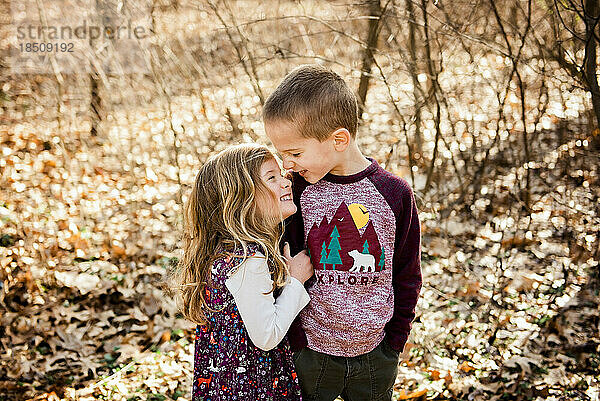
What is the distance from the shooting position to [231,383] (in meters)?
2.43

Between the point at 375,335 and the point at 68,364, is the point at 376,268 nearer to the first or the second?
the point at 375,335

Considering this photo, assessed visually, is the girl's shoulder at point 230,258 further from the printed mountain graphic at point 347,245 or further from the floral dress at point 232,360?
the printed mountain graphic at point 347,245

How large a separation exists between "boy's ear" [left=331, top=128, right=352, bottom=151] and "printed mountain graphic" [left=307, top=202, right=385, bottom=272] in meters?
0.21

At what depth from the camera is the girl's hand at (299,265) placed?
2426 millimetres

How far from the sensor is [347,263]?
2.39 metres

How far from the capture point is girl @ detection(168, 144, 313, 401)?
7.62ft

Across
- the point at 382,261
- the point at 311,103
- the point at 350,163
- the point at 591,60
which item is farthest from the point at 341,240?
the point at 591,60

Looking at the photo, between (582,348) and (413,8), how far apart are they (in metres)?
2.81

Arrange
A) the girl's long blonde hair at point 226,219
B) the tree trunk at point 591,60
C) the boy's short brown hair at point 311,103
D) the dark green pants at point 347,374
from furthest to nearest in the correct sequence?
the tree trunk at point 591,60 → the dark green pants at point 347,374 → the girl's long blonde hair at point 226,219 → the boy's short brown hair at point 311,103

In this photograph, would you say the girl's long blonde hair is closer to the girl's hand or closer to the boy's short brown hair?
the girl's hand

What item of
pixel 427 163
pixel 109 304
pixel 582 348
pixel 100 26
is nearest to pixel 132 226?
pixel 109 304

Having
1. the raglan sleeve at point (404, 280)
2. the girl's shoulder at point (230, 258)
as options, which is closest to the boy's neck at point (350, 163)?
the raglan sleeve at point (404, 280)

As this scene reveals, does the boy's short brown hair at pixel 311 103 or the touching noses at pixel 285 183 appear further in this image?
the touching noses at pixel 285 183

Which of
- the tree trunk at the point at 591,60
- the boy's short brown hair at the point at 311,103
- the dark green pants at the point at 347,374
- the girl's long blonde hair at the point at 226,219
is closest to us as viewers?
the boy's short brown hair at the point at 311,103
